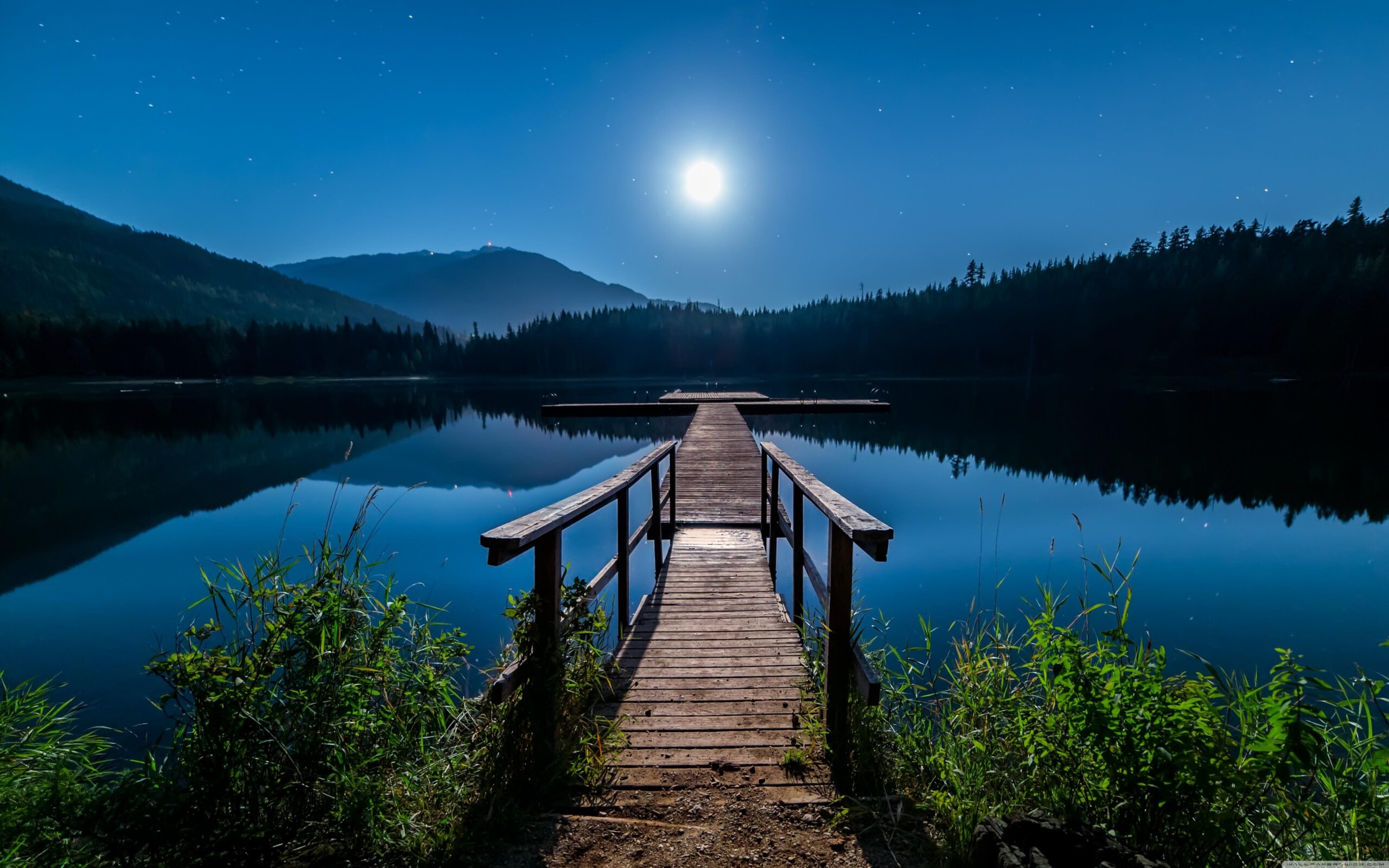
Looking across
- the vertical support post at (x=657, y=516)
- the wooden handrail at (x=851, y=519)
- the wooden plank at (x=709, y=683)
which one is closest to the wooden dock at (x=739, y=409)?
the vertical support post at (x=657, y=516)

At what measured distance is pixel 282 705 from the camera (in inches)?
92.0

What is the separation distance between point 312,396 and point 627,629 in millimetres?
72888

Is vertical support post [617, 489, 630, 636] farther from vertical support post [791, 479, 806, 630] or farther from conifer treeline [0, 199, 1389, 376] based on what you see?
conifer treeline [0, 199, 1389, 376]

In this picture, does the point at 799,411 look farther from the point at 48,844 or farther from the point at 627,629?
the point at 48,844

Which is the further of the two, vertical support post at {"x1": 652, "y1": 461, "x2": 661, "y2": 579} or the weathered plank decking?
vertical support post at {"x1": 652, "y1": 461, "x2": 661, "y2": 579}

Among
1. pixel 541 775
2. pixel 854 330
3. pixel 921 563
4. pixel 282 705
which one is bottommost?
pixel 921 563

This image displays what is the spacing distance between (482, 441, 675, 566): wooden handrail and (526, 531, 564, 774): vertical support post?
100mm

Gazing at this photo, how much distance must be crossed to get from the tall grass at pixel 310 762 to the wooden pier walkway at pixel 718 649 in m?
0.34

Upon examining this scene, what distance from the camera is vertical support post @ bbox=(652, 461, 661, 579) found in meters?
6.06

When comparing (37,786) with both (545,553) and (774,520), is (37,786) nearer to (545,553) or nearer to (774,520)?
(545,553)

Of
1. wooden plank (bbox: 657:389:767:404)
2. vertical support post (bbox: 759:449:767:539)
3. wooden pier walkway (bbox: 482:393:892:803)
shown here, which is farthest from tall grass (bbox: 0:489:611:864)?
wooden plank (bbox: 657:389:767:404)

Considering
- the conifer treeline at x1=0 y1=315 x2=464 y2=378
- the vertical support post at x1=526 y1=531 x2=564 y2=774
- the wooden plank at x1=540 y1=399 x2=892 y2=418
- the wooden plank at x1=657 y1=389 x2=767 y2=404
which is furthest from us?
the conifer treeline at x1=0 y1=315 x2=464 y2=378

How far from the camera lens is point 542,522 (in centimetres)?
280

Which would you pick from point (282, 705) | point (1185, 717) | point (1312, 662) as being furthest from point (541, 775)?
point (1312, 662)
